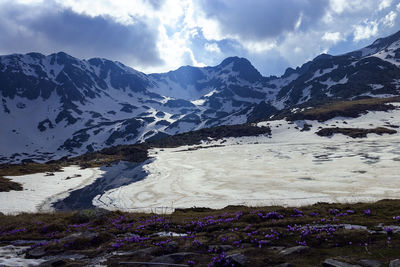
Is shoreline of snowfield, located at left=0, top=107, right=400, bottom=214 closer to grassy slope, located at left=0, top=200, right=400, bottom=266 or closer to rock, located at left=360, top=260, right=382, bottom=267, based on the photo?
grassy slope, located at left=0, top=200, right=400, bottom=266

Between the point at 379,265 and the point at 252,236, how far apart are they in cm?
526

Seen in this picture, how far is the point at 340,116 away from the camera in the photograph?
12794cm

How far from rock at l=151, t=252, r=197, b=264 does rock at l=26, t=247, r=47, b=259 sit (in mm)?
6395

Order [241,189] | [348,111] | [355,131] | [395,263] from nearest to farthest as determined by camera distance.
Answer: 1. [395,263]
2. [241,189]
3. [355,131]
4. [348,111]

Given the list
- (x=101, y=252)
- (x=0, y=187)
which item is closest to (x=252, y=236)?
(x=101, y=252)

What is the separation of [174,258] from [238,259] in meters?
2.69

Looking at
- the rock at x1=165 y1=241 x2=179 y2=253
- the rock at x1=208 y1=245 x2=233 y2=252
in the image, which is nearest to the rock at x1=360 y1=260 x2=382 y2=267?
the rock at x1=208 y1=245 x2=233 y2=252

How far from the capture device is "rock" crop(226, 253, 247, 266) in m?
9.59

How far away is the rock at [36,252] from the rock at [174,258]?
6.40 m

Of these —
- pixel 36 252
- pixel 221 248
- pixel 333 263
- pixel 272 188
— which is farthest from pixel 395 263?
pixel 272 188

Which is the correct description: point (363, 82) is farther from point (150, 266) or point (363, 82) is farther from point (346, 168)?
point (150, 266)

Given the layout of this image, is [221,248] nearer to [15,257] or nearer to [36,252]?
[36,252]

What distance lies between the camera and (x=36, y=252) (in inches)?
524

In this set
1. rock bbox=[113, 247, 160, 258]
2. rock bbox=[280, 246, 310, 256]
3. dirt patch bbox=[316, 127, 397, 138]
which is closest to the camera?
rock bbox=[280, 246, 310, 256]
